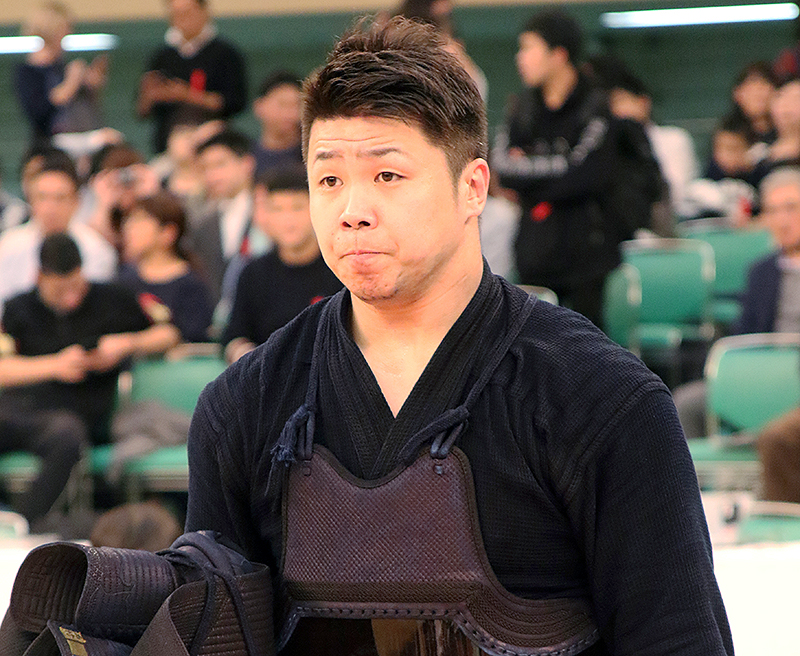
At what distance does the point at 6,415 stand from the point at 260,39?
6498 millimetres

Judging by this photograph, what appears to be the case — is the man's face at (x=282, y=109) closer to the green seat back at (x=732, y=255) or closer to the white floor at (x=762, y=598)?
the green seat back at (x=732, y=255)

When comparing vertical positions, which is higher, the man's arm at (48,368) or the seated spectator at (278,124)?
the seated spectator at (278,124)

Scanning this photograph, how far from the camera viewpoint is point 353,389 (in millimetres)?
1529

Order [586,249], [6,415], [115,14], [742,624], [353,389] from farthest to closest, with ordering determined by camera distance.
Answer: [115,14]
[586,249]
[6,415]
[742,624]
[353,389]

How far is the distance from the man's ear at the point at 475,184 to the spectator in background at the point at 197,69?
5815mm

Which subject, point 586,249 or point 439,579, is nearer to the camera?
point 439,579

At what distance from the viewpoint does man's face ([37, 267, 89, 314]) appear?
5.02m

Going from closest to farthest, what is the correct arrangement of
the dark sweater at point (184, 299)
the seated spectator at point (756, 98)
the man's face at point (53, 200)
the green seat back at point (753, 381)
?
the green seat back at point (753, 381) → the dark sweater at point (184, 299) → the man's face at point (53, 200) → the seated spectator at point (756, 98)

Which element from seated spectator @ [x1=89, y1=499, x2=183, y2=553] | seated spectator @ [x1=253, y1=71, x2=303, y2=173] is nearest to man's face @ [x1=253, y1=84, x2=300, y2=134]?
seated spectator @ [x1=253, y1=71, x2=303, y2=173]

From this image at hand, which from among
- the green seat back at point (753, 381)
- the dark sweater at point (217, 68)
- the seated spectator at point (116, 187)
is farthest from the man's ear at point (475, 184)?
the dark sweater at point (217, 68)

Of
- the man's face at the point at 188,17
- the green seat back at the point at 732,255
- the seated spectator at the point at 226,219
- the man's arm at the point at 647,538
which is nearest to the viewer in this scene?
the man's arm at the point at 647,538

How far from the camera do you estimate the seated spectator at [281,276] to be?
Answer: 4.68m

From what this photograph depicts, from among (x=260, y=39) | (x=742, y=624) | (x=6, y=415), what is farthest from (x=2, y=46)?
(x=742, y=624)

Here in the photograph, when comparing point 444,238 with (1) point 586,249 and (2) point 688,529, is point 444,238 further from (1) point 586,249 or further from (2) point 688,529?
(1) point 586,249
